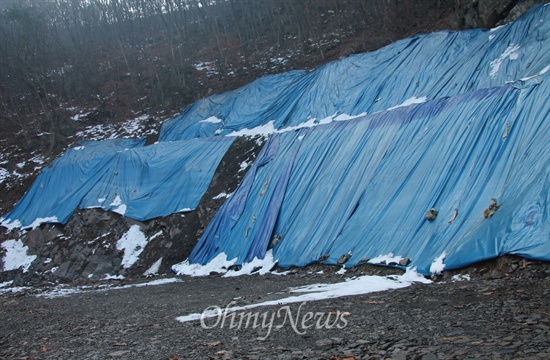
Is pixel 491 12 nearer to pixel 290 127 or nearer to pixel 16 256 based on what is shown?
pixel 290 127

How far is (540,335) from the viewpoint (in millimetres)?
3709

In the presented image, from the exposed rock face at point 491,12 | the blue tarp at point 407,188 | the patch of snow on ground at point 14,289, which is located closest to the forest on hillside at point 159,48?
the exposed rock face at point 491,12

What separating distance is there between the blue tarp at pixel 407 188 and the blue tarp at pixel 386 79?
152 centimetres

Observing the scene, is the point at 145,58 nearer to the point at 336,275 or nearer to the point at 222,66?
the point at 222,66

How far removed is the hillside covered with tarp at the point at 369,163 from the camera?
773 centimetres

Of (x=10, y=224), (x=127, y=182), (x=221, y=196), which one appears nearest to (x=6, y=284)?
(x=10, y=224)

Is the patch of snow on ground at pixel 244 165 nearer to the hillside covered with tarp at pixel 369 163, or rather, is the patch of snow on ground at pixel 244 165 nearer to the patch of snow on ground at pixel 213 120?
the hillside covered with tarp at pixel 369 163

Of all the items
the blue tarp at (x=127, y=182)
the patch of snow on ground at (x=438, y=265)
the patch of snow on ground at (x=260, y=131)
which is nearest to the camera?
the patch of snow on ground at (x=438, y=265)

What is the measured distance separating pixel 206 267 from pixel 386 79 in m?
7.09

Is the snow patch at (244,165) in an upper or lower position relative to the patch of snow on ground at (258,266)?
upper

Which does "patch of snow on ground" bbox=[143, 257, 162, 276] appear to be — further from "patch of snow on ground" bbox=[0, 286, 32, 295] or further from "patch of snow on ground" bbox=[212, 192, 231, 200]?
"patch of snow on ground" bbox=[0, 286, 32, 295]

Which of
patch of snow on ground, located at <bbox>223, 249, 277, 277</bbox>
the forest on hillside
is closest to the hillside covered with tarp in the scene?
patch of snow on ground, located at <bbox>223, 249, 277, 277</bbox>

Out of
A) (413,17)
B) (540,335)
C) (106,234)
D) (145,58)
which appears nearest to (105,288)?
(106,234)

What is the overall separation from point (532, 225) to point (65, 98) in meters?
26.0
